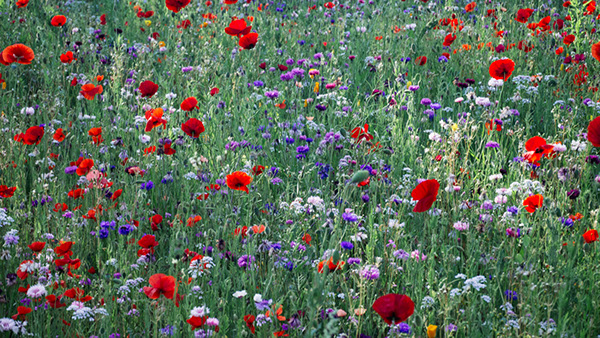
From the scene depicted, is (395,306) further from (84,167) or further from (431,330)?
(84,167)

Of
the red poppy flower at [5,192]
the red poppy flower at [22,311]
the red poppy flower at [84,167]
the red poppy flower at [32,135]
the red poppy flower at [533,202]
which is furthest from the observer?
the red poppy flower at [32,135]

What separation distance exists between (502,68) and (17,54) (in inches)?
111

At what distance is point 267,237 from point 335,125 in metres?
1.28

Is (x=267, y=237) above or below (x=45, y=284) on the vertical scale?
below

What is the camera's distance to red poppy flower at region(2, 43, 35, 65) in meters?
3.17

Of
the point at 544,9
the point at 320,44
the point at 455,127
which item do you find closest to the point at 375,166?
the point at 455,127

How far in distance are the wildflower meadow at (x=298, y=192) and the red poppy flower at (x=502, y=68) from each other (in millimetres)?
11

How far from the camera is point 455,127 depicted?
257cm

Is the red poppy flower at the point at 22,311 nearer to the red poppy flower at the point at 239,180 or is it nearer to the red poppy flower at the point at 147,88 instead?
the red poppy flower at the point at 239,180

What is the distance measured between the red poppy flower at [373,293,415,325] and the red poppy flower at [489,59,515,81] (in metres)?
2.05

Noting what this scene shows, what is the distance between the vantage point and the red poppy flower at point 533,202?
203 cm

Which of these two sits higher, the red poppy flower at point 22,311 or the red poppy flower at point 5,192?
the red poppy flower at point 5,192

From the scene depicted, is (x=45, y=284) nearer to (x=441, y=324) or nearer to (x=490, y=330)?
(x=441, y=324)

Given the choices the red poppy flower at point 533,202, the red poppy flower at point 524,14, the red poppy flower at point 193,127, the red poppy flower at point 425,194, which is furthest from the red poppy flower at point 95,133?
the red poppy flower at point 524,14
